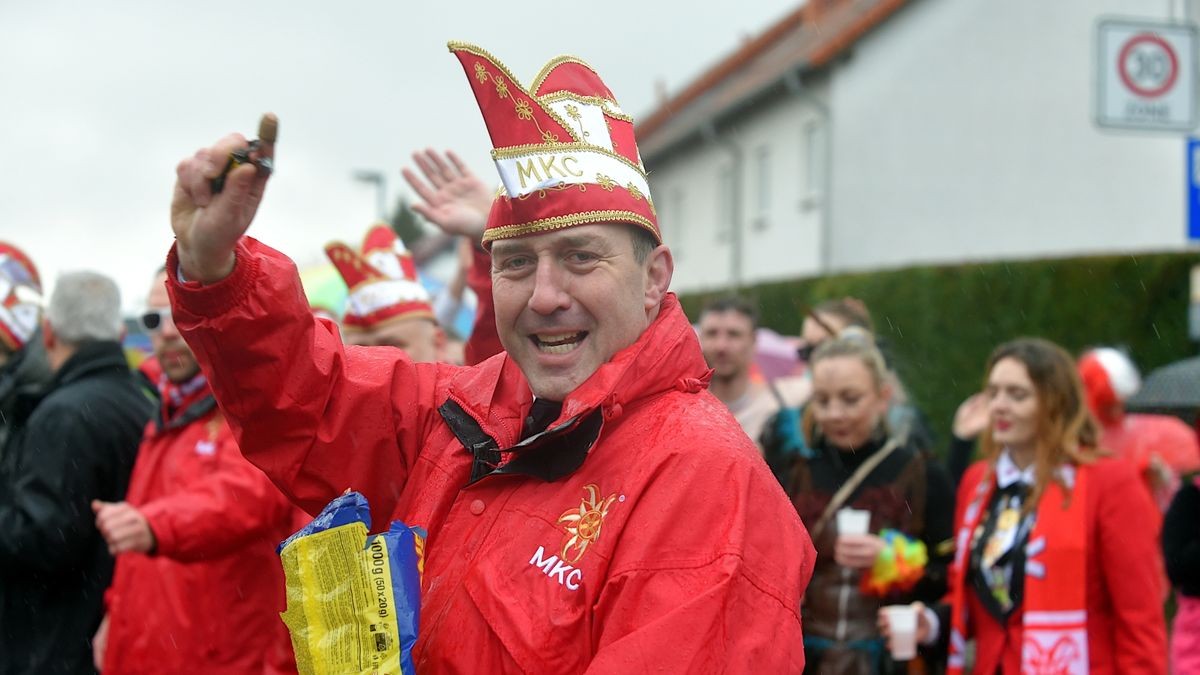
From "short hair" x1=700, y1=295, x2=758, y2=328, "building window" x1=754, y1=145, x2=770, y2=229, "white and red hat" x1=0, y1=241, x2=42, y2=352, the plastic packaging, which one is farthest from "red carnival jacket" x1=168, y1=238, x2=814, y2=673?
"building window" x1=754, y1=145, x2=770, y2=229

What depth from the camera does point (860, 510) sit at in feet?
16.2

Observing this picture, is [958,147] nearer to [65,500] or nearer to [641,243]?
[65,500]

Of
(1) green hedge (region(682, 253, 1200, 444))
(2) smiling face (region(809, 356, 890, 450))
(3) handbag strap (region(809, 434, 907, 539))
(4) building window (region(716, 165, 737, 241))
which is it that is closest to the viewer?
(3) handbag strap (region(809, 434, 907, 539))

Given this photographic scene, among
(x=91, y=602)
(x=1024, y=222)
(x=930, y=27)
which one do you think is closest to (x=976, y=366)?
(x=1024, y=222)

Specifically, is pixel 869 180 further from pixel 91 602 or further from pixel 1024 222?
pixel 91 602

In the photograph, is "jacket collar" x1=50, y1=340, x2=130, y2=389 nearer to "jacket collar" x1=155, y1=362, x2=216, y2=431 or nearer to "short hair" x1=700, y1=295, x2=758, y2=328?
"jacket collar" x1=155, y1=362, x2=216, y2=431

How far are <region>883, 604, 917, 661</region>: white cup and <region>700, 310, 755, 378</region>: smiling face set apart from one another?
6.15 feet

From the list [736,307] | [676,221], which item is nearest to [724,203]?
[676,221]

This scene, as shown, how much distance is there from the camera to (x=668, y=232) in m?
32.1

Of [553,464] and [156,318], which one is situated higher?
[156,318]

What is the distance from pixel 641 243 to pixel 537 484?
548mm

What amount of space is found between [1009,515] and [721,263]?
23.6m

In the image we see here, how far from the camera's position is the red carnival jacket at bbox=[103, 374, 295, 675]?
14.5 feet

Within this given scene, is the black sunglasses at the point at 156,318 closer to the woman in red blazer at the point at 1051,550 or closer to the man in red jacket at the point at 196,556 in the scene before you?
the man in red jacket at the point at 196,556
